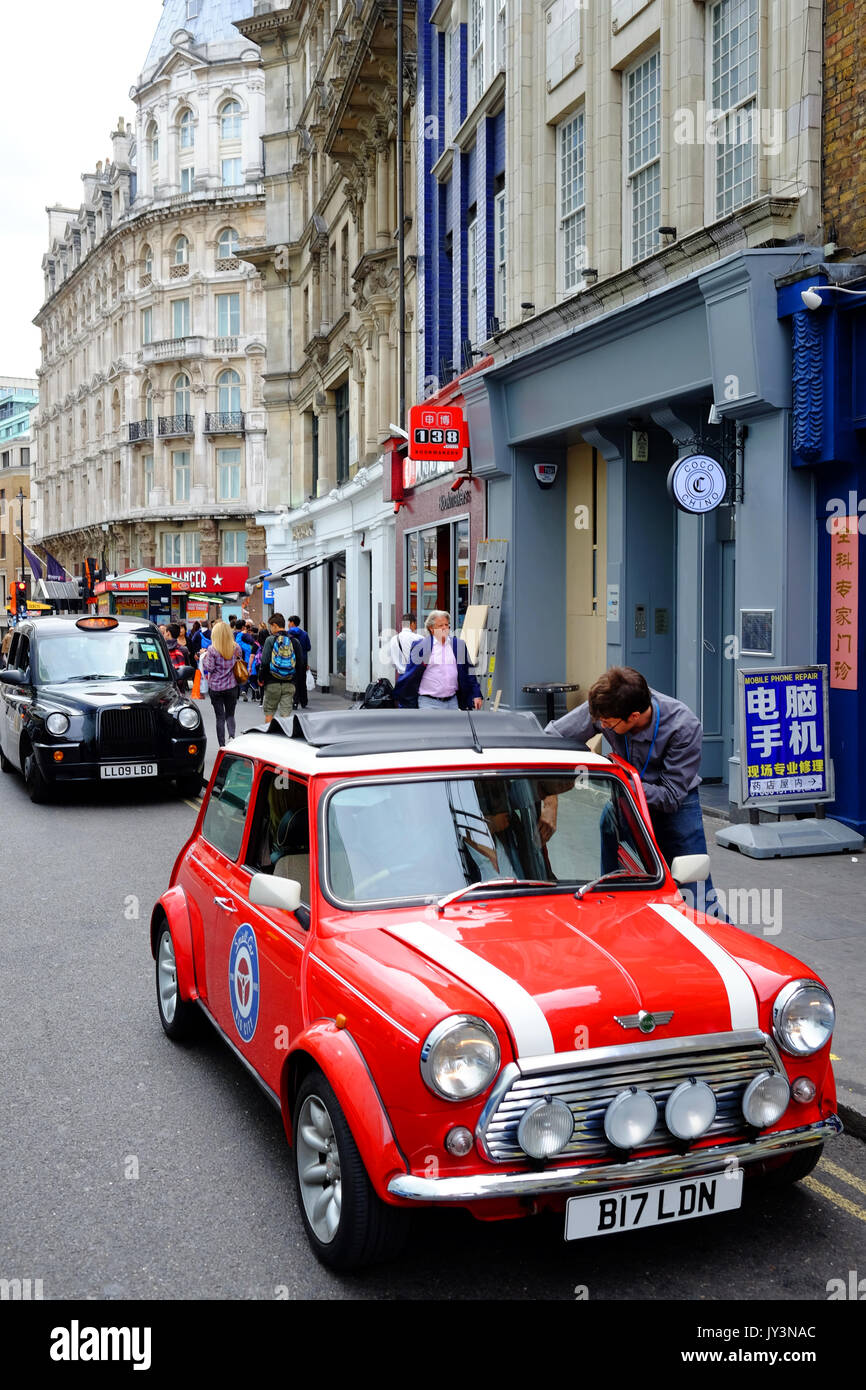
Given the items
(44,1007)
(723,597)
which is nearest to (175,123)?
(723,597)

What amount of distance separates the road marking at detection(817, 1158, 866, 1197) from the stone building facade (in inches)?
882

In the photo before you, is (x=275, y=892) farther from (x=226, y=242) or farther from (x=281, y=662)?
(x=226, y=242)

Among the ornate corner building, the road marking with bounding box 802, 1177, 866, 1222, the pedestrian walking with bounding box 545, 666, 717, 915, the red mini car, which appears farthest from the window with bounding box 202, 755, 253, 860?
the ornate corner building

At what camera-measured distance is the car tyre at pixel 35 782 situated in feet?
42.2

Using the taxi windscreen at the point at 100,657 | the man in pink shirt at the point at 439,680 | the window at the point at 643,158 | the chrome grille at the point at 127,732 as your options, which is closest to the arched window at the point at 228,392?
the window at the point at 643,158

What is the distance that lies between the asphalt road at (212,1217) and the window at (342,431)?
2816cm

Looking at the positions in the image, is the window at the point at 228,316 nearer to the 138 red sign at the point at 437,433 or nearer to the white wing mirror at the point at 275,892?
the 138 red sign at the point at 437,433

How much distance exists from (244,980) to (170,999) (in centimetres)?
125

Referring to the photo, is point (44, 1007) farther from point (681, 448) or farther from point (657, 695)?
point (681, 448)

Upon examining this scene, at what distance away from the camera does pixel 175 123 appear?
63.4 m

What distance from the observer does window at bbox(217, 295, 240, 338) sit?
62156 mm

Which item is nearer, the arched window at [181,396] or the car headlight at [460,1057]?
the car headlight at [460,1057]

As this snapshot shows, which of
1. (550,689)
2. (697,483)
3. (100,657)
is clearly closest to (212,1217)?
(697,483)

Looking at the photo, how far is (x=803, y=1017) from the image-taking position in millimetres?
3760
